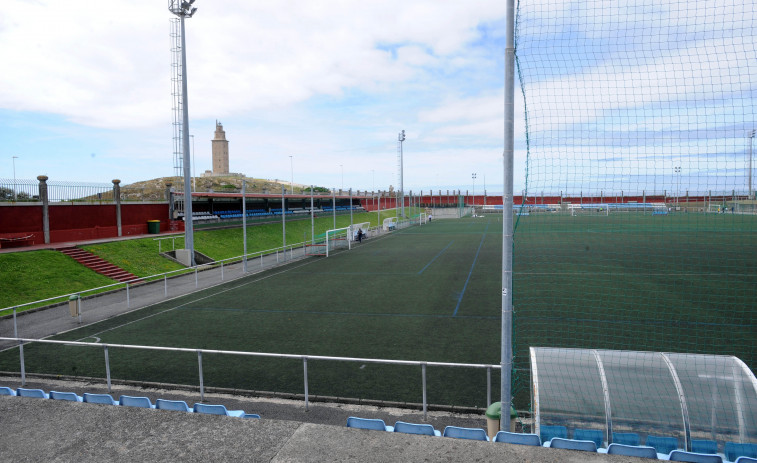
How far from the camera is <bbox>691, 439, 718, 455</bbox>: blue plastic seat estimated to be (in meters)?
5.26

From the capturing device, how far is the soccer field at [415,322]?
9.67m

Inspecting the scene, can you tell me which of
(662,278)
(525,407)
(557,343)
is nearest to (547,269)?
(662,278)

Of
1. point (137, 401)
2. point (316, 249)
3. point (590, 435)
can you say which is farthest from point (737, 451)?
point (316, 249)

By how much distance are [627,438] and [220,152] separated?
520ft

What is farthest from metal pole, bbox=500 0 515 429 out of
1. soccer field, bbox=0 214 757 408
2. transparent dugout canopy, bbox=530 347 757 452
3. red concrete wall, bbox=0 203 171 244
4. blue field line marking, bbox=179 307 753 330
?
red concrete wall, bbox=0 203 171 244

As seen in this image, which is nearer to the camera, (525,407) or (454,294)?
(525,407)

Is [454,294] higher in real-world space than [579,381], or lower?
lower

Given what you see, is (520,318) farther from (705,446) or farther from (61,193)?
(61,193)

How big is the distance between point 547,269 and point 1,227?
26.8 m

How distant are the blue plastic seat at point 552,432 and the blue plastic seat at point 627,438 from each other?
0.55m

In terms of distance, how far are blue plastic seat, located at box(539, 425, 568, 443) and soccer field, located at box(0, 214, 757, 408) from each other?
7.94ft

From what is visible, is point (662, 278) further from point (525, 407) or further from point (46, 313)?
point (46, 313)

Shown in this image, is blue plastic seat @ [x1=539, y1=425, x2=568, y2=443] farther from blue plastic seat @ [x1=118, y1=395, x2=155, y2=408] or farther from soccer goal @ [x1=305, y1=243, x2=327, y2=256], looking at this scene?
soccer goal @ [x1=305, y1=243, x2=327, y2=256]

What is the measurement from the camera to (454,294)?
17672 mm
